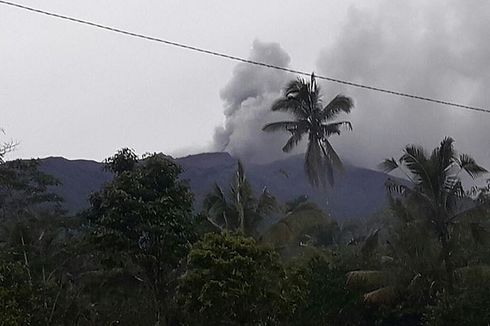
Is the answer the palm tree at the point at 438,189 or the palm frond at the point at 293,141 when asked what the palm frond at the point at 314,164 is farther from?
the palm tree at the point at 438,189

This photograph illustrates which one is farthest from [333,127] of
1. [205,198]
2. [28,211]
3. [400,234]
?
[28,211]

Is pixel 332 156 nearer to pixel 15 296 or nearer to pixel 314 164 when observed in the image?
pixel 314 164

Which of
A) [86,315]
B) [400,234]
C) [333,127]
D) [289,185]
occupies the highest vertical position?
[289,185]

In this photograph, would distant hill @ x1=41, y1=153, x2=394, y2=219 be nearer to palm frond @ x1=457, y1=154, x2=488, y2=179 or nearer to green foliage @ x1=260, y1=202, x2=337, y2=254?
green foliage @ x1=260, y1=202, x2=337, y2=254

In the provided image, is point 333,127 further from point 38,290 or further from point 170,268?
point 38,290

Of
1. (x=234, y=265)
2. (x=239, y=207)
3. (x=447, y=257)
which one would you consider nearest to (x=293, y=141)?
(x=239, y=207)

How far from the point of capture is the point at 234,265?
56.9ft

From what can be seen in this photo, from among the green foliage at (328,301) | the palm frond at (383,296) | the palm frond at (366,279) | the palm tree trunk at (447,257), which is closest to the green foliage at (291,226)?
the green foliage at (328,301)

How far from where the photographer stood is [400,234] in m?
22.5

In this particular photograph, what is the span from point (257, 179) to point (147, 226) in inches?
3721

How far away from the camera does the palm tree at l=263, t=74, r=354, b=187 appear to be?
30875 millimetres

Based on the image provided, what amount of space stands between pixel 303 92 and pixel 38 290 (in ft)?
49.9

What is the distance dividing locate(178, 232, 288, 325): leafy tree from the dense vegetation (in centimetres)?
3

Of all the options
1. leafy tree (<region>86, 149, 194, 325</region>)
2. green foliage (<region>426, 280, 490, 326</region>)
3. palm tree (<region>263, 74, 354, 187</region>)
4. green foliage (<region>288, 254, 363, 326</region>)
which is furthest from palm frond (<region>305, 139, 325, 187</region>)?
green foliage (<region>426, 280, 490, 326</region>)
